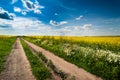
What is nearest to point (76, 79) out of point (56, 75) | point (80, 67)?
point (56, 75)

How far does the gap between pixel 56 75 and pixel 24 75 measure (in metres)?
2.07

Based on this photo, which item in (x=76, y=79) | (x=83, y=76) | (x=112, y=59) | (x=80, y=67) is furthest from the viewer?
(x=80, y=67)

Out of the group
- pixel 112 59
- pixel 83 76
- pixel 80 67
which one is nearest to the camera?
pixel 83 76

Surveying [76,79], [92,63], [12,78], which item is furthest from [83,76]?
[12,78]

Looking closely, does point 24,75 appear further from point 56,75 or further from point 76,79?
point 76,79

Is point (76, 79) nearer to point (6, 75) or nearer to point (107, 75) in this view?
point (107, 75)

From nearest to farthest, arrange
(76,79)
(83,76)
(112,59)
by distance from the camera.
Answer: (76,79)
(83,76)
(112,59)

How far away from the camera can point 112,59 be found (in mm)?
11102

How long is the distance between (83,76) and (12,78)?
172 inches

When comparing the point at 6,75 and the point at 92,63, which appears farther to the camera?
the point at 92,63

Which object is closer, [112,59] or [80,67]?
[112,59]

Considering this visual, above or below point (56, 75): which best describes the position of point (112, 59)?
above

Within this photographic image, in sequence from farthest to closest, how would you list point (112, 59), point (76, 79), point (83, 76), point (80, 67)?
point (80, 67), point (112, 59), point (83, 76), point (76, 79)

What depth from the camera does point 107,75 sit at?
990cm
